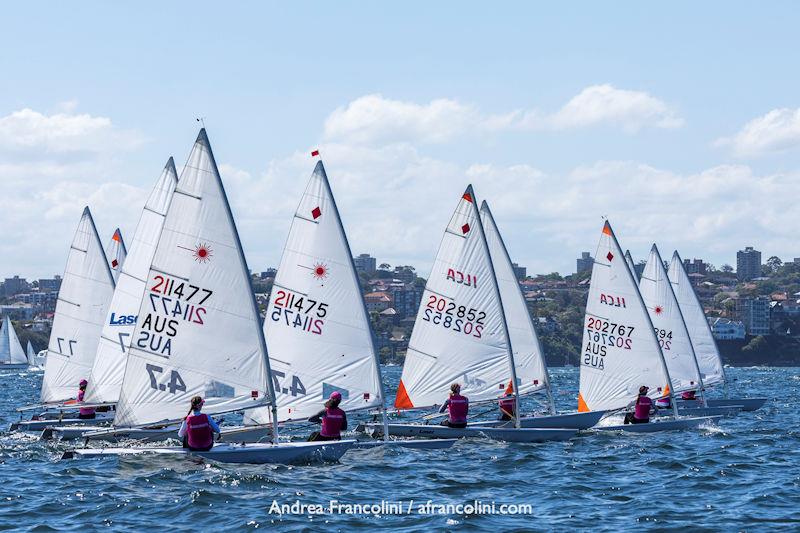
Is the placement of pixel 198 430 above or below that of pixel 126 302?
below

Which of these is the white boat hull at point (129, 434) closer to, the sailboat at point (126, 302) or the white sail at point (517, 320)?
the sailboat at point (126, 302)

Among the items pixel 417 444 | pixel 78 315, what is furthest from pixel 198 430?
pixel 78 315

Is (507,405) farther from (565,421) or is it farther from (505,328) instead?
(565,421)

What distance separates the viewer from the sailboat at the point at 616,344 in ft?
116

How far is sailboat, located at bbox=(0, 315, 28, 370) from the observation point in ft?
474

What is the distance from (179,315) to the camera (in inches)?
990

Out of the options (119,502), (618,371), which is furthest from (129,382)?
(618,371)

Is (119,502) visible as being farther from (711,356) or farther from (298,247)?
(711,356)

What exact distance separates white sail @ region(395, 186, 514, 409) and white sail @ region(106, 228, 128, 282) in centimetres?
1217

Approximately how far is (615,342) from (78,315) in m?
16.4

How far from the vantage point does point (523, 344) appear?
118 feet

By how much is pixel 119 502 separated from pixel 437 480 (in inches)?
254

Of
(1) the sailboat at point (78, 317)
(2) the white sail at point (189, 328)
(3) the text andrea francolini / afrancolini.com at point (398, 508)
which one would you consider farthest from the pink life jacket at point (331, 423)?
(1) the sailboat at point (78, 317)

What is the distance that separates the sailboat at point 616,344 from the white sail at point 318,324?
958 cm
